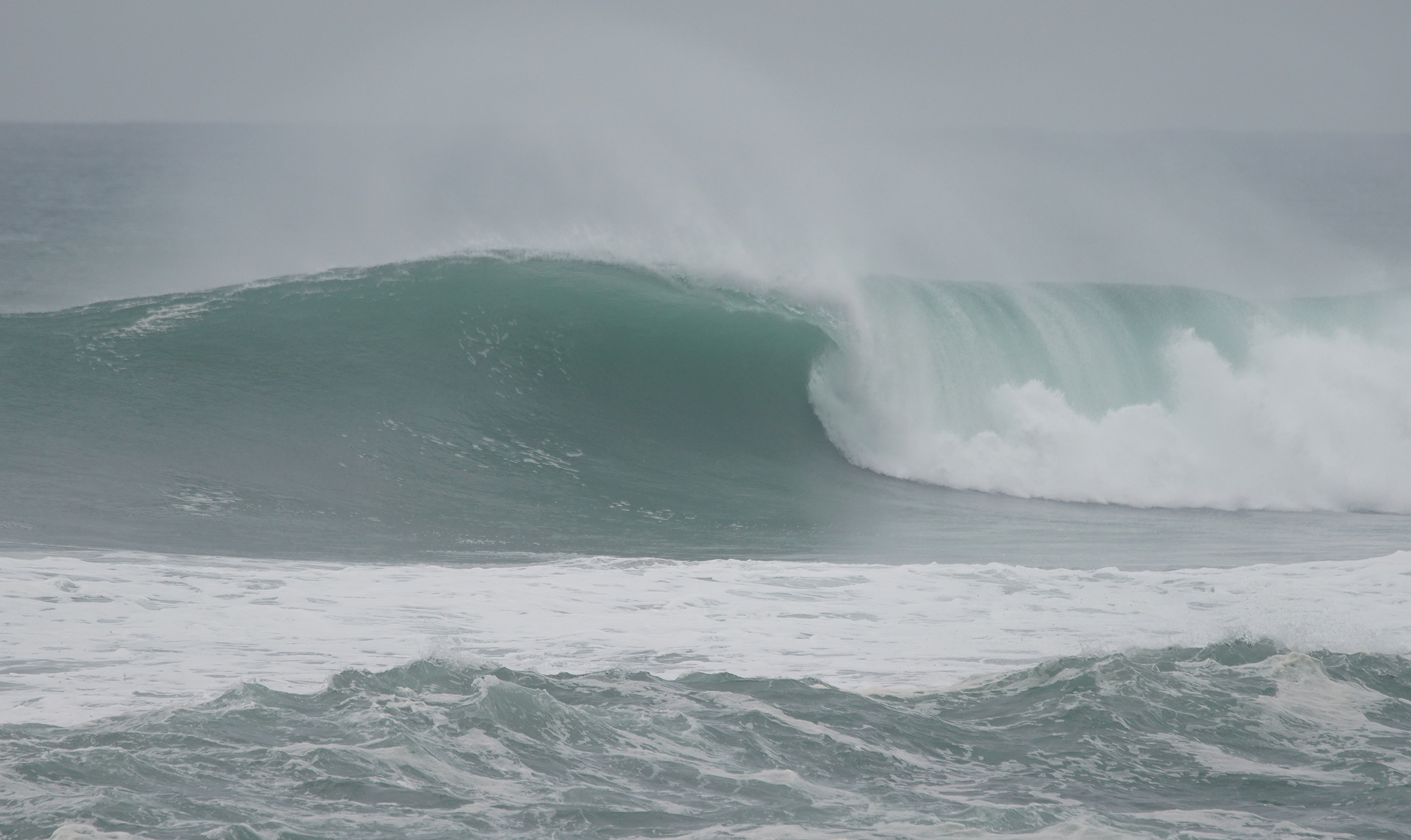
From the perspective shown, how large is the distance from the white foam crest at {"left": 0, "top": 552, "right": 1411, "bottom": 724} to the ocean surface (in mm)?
38

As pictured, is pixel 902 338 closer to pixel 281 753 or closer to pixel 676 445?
pixel 676 445

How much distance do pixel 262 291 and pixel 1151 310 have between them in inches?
434

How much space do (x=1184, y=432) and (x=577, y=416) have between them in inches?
250

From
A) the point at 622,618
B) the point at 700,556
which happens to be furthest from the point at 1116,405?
the point at 622,618

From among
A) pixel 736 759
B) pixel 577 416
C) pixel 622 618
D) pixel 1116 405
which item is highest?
pixel 1116 405

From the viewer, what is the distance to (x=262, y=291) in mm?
13328

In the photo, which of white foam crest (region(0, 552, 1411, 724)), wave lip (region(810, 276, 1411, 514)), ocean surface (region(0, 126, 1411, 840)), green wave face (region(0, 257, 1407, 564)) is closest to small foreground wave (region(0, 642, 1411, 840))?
ocean surface (region(0, 126, 1411, 840))

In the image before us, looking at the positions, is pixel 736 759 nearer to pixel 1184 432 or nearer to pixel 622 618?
pixel 622 618

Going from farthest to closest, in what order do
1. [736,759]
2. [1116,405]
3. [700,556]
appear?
1. [1116,405]
2. [700,556]
3. [736,759]

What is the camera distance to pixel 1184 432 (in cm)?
1275

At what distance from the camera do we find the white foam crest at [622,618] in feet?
17.8

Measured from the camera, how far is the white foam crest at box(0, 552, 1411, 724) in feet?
17.8

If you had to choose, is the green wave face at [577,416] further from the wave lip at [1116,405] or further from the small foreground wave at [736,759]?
the small foreground wave at [736,759]

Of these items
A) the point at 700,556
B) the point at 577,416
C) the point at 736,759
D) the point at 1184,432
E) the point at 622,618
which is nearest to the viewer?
the point at 736,759
